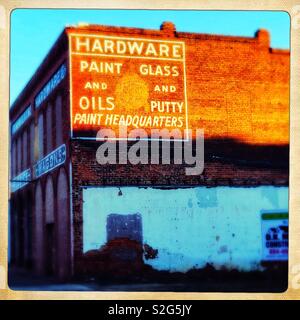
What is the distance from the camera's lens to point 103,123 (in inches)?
292

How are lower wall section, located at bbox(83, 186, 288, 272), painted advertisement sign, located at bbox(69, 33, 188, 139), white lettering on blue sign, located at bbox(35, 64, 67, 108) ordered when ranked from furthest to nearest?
white lettering on blue sign, located at bbox(35, 64, 67, 108), lower wall section, located at bbox(83, 186, 288, 272), painted advertisement sign, located at bbox(69, 33, 188, 139)

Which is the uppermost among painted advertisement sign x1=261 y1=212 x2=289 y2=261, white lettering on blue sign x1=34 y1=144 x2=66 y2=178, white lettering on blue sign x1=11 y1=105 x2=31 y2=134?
white lettering on blue sign x1=11 y1=105 x2=31 y2=134

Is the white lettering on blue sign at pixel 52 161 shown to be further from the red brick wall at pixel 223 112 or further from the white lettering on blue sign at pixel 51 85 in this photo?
the white lettering on blue sign at pixel 51 85

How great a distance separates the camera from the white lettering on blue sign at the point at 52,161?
30.3 feet

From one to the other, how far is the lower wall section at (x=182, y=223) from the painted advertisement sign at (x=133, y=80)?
4.22 feet

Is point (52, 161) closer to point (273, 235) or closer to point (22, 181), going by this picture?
point (22, 181)

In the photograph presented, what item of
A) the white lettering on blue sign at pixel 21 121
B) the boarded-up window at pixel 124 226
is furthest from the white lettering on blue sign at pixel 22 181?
the boarded-up window at pixel 124 226

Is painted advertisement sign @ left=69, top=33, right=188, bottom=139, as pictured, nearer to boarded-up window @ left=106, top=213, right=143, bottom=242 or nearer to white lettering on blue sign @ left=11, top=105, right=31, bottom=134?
boarded-up window @ left=106, top=213, right=143, bottom=242

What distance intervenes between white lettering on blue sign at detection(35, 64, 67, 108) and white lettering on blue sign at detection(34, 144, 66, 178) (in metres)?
1.19

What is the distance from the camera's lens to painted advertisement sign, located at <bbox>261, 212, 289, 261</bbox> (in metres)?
8.43

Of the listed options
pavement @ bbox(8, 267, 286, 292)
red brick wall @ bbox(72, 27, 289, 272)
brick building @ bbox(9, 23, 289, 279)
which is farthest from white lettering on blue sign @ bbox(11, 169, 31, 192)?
pavement @ bbox(8, 267, 286, 292)

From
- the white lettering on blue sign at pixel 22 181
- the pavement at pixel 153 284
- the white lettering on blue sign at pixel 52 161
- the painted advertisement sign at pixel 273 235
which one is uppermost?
the white lettering on blue sign at pixel 52 161

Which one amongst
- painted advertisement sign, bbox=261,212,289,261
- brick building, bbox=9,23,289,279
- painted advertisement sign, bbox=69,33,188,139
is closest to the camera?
brick building, bbox=9,23,289,279
